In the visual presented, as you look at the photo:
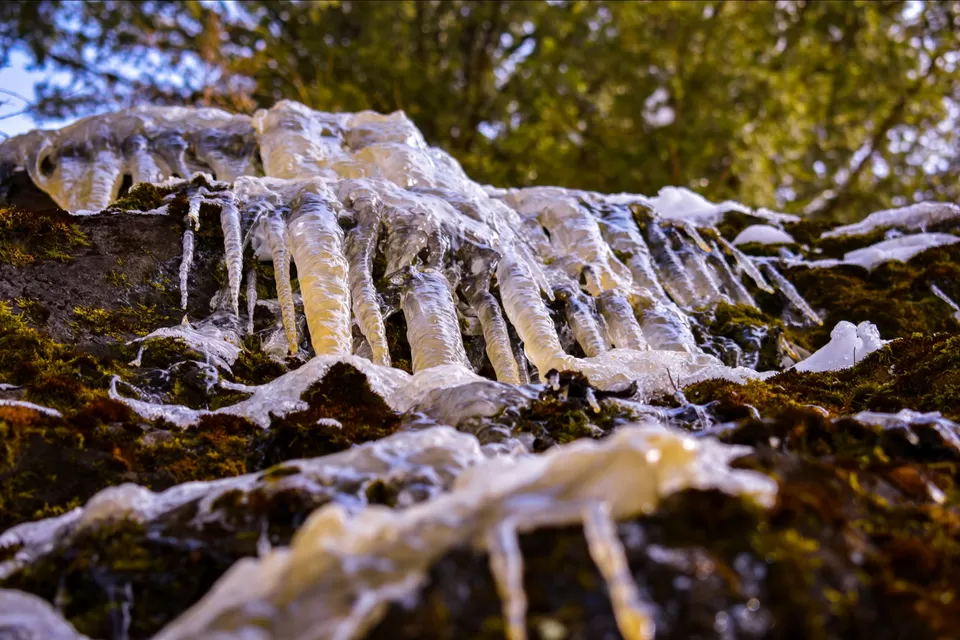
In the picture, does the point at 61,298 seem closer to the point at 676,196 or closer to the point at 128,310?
the point at 128,310

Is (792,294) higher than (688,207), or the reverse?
(688,207)

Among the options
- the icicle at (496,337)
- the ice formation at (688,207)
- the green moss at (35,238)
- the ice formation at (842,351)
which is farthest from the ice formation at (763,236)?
the green moss at (35,238)

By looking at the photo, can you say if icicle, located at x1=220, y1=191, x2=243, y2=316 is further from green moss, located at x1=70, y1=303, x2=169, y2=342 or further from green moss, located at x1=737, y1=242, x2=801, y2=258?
green moss, located at x1=737, y1=242, x2=801, y2=258

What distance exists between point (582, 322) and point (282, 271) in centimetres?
170

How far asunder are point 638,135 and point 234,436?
12949 mm

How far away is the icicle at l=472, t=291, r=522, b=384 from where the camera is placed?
4270mm

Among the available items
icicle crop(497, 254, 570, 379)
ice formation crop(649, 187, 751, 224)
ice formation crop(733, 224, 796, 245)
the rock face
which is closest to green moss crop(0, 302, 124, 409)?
the rock face

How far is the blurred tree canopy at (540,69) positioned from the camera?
1412cm

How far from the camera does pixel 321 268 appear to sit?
4.14 metres

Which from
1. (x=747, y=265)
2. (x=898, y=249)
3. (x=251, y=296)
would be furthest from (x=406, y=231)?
(x=898, y=249)

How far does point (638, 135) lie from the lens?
585 inches

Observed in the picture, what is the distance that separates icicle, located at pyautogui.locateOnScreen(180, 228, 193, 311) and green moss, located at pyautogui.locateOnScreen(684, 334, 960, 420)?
256 cm

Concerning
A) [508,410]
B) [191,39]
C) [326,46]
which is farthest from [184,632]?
[191,39]

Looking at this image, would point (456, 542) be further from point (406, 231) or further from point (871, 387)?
→ point (406, 231)
